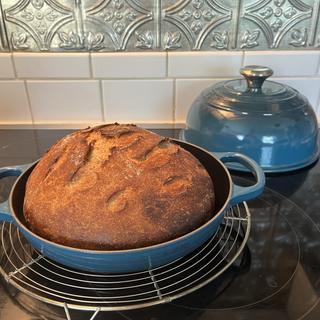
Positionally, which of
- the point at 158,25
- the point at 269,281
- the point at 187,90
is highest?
the point at 158,25

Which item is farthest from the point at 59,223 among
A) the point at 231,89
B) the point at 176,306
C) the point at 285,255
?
the point at 231,89

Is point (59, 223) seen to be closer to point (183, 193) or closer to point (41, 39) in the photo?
point (183, 193)

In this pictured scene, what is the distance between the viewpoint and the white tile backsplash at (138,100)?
87 centimetres

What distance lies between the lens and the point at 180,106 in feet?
2.97

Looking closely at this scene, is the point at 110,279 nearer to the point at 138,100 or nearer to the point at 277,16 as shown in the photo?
the point at 138,100

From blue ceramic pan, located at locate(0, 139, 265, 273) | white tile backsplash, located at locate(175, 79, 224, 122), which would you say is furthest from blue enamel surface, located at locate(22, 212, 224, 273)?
white tile backsplash, located at locate(175, 79, 224, 122)

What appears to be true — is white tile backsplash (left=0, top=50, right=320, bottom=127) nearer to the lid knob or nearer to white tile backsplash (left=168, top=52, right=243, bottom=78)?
white tile backsplash (left=168, top=52, right=243, bottom=78)

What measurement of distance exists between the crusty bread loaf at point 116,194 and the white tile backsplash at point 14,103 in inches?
18.1

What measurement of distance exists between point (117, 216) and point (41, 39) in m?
0.59

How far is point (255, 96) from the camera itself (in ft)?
2.22

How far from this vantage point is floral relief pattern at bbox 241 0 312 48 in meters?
0.78

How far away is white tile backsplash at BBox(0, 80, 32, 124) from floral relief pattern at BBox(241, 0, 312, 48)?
58cm

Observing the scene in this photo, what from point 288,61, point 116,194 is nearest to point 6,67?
point 116,194

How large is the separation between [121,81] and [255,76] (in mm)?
350
